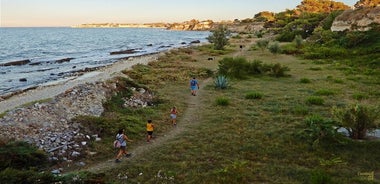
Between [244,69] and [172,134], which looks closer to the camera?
[172,134]

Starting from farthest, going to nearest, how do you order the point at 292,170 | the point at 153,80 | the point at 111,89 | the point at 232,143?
the point at 153,80, the point at 111,89, the point at 232,143, the point at 292,170

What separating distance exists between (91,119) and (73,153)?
3.05 m

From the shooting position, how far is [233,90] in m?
25.8

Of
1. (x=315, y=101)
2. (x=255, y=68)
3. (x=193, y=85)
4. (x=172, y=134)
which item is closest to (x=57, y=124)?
(x=172, y=134)

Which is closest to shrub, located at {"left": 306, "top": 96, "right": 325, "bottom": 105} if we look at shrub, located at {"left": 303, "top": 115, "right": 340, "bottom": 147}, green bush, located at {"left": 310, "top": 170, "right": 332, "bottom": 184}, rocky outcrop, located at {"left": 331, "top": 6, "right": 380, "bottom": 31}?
shrub, located at {"left": 303, "top": 115, "right": 340, "bottom": 147}

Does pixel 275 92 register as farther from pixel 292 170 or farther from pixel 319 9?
pixel 319 9

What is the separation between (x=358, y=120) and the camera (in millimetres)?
14383

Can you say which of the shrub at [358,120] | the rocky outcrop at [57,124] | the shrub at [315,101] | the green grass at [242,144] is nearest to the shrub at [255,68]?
the green grass at [242,144]

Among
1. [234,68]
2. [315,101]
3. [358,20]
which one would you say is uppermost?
[358,20]

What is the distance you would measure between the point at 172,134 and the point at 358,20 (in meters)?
50.6

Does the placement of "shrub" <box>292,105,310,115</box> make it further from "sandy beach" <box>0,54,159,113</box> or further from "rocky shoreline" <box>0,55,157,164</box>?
"sandy beach" <box>0,54,159,113</box>

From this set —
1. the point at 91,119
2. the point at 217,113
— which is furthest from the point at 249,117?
the point at 91,119

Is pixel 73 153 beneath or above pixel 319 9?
beneath

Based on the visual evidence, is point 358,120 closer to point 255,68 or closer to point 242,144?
point 242,144
